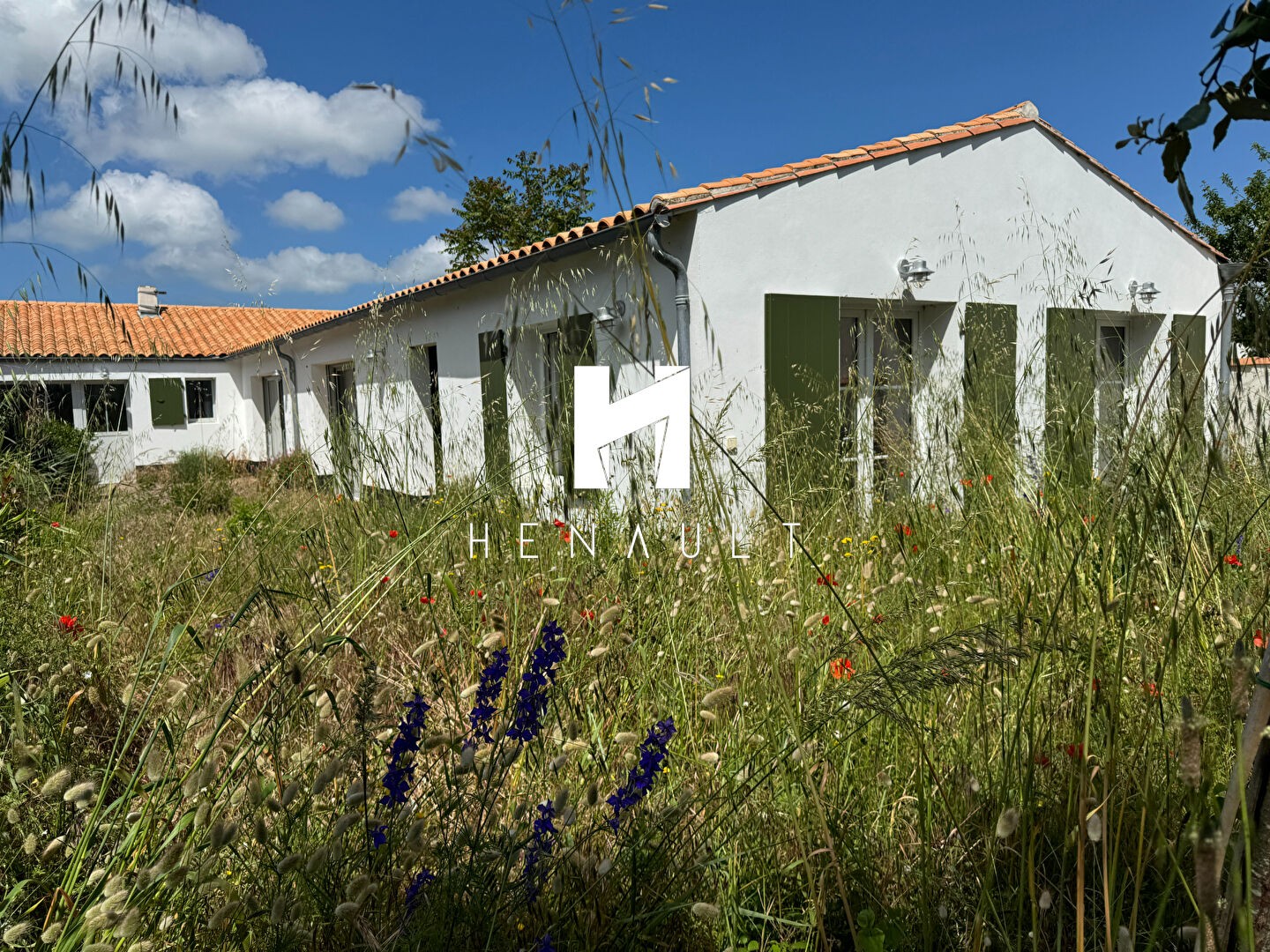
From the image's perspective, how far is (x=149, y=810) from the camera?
3.92 feet

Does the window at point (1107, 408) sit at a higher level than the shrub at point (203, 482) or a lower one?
higher

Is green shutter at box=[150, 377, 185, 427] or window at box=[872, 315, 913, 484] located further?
green shutter at box=[150, 377, 185, 427]

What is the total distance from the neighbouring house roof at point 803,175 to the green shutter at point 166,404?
1136cm

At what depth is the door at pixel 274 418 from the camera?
15.8m

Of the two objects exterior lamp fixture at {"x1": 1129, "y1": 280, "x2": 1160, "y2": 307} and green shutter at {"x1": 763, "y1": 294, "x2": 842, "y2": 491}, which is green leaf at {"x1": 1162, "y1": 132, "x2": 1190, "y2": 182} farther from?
exterior lamp fixture at {"x1": 1129, "y1": 280, "x2": 1160, "y2": 307}

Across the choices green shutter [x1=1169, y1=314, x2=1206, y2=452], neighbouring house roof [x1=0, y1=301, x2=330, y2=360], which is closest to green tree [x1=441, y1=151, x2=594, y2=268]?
neighbouring house roof [x1=0, y1=301, x2=330, y2=360]

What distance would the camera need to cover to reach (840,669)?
175 centimetres

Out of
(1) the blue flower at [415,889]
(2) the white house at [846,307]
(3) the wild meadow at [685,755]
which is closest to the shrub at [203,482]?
(2) the white house at [846,307]

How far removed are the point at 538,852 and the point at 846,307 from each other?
21.5ft

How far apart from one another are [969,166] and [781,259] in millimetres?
2335

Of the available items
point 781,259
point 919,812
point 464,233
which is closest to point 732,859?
point 919,812

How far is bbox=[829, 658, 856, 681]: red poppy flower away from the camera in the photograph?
177 centimetres

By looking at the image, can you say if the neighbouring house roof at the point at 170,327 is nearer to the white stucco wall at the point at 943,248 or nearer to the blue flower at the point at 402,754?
the white stucco wall at the point at 943,248

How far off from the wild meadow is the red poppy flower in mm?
11
